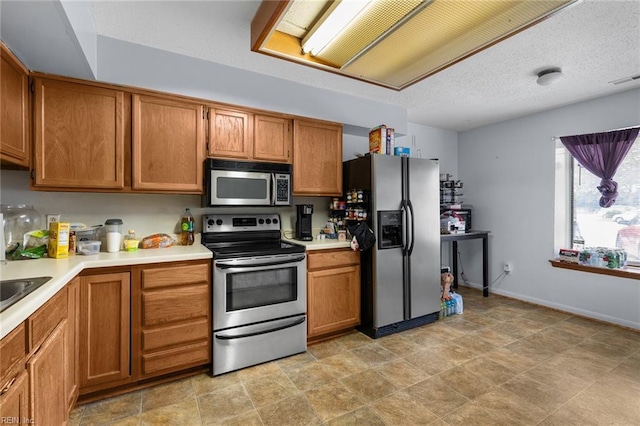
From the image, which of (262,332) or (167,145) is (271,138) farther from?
(262,332)

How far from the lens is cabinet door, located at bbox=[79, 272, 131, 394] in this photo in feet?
5.98

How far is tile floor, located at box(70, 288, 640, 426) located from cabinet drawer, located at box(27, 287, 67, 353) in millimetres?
749

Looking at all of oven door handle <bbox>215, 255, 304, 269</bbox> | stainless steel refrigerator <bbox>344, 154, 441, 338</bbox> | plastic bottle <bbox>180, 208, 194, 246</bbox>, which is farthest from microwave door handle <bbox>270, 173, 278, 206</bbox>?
stainless steel refrigerator <bbox>344, 154, 441, 338</bbox>

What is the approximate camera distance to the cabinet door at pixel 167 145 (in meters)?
2.21

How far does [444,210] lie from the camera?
4113mm

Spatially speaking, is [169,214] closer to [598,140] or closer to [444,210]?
[444,210]

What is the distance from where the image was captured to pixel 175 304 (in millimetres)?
2043

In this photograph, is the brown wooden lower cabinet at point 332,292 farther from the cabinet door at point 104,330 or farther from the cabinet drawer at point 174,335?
the cabinet door at point 104,330

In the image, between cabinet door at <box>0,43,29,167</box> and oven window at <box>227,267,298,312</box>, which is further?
oven window at <box>227,267,298,312</box>

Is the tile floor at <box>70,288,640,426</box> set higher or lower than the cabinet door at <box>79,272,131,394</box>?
lower

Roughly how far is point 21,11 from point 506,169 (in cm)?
478

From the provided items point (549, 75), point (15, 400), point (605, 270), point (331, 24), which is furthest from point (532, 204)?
point (15, 400)

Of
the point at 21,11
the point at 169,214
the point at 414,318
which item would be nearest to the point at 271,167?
the point at 169,214

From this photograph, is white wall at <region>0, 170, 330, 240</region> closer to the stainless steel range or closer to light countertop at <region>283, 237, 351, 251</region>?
the stainless steel range
